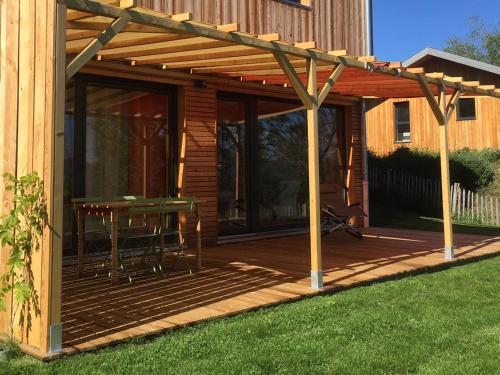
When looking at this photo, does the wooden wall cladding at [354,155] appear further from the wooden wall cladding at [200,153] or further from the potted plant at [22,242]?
the potted plant at [22,242]

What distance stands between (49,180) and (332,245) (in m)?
5.51

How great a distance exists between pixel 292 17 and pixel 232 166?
287cm

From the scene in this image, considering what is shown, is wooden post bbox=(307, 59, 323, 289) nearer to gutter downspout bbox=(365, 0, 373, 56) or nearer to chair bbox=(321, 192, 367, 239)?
chair bbox=(321, 192, 367, 239)

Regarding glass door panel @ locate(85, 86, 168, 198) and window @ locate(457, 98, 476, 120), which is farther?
window @ locate(457, 98, 476, 120)

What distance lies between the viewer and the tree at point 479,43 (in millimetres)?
41969

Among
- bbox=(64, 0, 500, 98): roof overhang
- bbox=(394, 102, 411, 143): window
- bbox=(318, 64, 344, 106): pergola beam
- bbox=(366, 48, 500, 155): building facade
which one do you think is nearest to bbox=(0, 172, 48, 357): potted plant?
bbox=(64, 0, 500, 98): roof overhang

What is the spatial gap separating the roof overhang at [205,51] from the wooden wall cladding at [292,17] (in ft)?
2.76

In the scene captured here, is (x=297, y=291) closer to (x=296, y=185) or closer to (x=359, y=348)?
(x=359, y=348)

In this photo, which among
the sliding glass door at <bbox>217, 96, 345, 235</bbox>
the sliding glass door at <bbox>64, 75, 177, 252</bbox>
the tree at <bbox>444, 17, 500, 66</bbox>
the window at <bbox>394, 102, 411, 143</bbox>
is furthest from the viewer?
the tree at <bbox>444, 17, 500, 66</bbox>

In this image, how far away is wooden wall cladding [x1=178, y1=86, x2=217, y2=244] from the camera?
7605 millimetres

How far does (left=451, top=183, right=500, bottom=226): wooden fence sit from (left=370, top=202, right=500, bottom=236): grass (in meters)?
0.53

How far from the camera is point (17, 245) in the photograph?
3354 mm

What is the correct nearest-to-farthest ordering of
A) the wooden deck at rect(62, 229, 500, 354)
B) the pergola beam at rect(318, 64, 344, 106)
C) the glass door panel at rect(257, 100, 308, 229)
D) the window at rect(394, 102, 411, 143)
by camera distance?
the wooden deck at rect(62, 229, 500, 354) < the pergola beam at rect(318, 64, 344, 106) < the glass door panel at rect(257, 100, 308, 229) < the window at rect(394, 102, 411, 143)

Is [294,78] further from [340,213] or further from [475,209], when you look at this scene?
[475,209]
